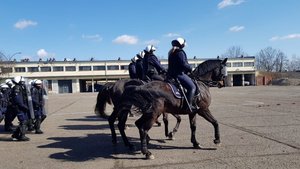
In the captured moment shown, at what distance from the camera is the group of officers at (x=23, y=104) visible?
1009 centimetres

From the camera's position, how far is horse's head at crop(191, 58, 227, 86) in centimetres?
843

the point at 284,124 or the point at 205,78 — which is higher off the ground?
the point at 205,78

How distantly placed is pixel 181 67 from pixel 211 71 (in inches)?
46.1

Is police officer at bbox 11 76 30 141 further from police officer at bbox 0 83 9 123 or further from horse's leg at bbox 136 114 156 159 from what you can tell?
horse's leg at bbox 136 114 156 159

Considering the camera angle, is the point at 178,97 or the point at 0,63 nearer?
the point at 178,97

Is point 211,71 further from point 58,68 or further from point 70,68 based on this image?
point 58,68

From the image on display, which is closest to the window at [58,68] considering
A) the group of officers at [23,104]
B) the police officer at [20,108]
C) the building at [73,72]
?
the building at [73,72]

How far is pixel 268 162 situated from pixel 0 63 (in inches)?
2430

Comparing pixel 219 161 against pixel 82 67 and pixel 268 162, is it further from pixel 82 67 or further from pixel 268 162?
pixel 82 67

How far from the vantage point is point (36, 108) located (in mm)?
11820

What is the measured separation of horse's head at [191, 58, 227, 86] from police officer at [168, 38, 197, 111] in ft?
2.37

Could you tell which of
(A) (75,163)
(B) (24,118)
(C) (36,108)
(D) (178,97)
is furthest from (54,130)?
(D) (178,97)

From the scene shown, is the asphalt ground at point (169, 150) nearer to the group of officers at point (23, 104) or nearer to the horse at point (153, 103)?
the horse at point (153, 103)

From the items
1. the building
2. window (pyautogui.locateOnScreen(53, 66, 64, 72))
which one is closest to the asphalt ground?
the building
